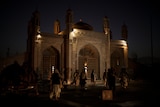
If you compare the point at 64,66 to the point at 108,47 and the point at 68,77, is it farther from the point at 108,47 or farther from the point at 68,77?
the point at 108,47

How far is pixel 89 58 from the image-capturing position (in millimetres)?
27844

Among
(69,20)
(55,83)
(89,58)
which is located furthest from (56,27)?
(55,83)

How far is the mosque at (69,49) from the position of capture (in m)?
23.5

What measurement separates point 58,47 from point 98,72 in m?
7.20

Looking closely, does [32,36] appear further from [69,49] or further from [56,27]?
[56,27]

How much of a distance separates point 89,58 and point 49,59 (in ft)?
20.1

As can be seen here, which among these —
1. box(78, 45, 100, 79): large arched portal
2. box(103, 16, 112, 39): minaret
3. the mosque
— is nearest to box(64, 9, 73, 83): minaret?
the mosque

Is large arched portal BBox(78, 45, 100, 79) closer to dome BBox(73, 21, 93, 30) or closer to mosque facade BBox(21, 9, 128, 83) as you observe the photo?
mosque facade BBox(21, 9, 128, 83)

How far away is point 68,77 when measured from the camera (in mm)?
24328

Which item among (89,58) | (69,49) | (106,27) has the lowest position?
(89,58)

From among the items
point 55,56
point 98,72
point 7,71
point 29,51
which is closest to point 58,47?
point 55,56

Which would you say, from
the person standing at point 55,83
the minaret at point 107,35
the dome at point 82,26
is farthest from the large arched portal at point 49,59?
the person standing at point 55,83

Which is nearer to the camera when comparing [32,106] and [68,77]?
→ [32,106]

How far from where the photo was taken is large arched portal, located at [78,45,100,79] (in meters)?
27.0
